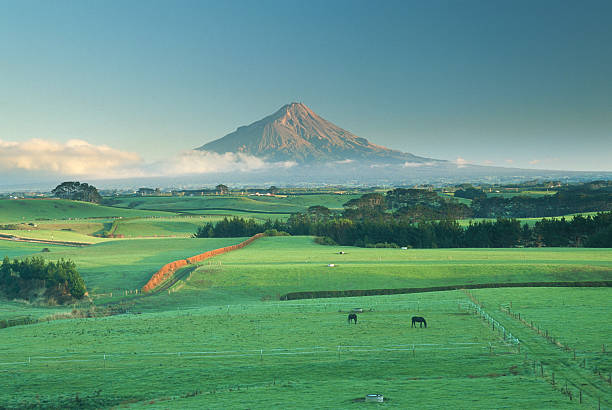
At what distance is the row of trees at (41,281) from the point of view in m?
52.9

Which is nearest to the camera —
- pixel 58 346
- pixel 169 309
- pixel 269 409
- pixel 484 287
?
pixel 269 409

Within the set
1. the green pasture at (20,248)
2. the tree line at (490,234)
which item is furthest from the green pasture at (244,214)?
the green pasture at (20,248)

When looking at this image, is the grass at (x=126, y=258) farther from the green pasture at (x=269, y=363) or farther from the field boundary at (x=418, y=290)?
the green pasture at (x=269, y=363)

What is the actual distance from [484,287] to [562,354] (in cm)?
2495

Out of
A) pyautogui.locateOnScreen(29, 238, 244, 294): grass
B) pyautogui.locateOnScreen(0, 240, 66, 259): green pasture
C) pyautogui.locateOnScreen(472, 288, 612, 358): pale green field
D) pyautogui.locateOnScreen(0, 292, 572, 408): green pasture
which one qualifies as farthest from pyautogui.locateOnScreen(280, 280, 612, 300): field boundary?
pyautogui.locateOnScreen(0, 240, 66, 259): green pasture

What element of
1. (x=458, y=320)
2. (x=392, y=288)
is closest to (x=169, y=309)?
(x=392, y=288)

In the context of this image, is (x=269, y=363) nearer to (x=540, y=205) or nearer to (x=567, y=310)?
(x=567, y=310)

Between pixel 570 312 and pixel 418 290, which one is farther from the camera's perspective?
pixel 418 290

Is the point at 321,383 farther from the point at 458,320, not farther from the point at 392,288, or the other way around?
the point at 392,288

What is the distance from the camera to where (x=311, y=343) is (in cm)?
3039

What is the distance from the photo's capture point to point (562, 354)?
26719 millimetres

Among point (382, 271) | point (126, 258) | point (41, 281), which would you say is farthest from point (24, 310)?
point (382, 271)

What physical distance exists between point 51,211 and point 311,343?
16255cm

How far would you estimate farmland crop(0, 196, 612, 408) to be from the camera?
2261cm
